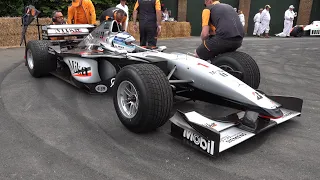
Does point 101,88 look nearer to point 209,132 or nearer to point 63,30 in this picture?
point 209,132

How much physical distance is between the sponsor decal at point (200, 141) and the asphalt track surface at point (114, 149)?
11cm

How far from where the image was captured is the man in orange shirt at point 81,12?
668 cm

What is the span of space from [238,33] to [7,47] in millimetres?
9994

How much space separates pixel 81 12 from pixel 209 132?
17.9 feet

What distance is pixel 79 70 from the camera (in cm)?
448

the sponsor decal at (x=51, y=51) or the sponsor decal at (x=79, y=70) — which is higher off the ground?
the sponsor decal at (x=51, y=51)

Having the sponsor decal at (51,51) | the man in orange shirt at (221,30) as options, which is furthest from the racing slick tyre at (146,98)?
the sponsor decal at (51,51)

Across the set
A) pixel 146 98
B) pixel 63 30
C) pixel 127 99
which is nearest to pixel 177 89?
pixel 127 99

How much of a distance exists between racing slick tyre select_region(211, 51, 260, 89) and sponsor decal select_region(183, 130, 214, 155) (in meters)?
1.51

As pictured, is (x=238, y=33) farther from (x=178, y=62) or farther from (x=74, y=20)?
(x=74, y=20)

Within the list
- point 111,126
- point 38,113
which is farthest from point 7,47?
point 111,126

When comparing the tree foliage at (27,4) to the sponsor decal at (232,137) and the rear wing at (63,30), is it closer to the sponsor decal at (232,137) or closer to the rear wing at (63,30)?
the rear wing at (63,30)

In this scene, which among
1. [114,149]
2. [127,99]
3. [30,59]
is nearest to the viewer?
[114,149]

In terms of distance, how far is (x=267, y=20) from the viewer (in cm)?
1897
